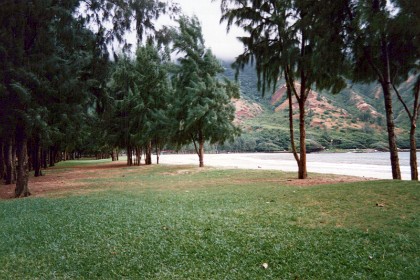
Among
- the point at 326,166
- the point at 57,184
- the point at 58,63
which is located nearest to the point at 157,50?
the point at 58,63

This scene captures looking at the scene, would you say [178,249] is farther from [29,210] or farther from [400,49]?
[400,49]

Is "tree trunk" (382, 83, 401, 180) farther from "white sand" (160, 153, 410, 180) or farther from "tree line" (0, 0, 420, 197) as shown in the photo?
"white sand" (160, 153, 410, 180)

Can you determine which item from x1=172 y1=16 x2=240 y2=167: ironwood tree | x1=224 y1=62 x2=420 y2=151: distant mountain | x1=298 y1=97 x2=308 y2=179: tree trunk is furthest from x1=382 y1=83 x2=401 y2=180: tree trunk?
x1=224 y1=62 x2=420 y2=151: distant mountain

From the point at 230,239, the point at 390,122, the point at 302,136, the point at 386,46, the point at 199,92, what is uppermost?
the point at 199,92

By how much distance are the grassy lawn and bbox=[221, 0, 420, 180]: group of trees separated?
179 inches

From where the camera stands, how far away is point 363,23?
35.0ft

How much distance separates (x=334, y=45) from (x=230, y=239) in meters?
8.84

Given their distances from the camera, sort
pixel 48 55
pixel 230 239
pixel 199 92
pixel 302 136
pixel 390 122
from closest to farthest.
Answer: pixel 230 239, pixel 390 122, pixel 48 55, pixel 302 136, pixel 199 92

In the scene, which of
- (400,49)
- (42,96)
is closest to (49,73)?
(42,96)

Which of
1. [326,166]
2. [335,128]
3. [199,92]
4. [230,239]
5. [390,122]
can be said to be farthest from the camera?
[335,128]

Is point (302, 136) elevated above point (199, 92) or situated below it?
below

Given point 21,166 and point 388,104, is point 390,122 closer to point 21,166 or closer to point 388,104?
point 388,104

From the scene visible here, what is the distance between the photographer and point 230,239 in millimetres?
5875

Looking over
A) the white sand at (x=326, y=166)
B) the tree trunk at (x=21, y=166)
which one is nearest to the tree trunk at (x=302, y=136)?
the white sand at (x=326, y=166)
